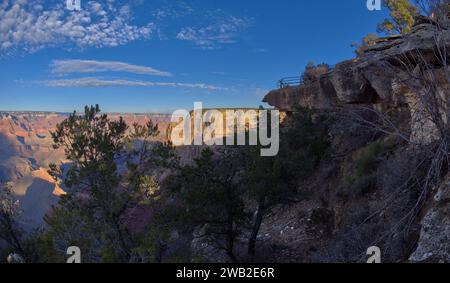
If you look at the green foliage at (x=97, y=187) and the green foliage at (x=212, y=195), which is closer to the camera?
the green foliage at (x=97, y=187)

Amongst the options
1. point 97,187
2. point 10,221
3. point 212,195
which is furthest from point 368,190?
point 10,221

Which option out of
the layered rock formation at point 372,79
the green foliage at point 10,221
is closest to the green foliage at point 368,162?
the layered rock formation at point 372,79

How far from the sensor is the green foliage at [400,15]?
22919 millimetres

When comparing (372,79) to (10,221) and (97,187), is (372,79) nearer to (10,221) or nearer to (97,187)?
(97,187)

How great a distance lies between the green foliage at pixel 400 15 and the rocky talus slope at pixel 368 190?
607cm

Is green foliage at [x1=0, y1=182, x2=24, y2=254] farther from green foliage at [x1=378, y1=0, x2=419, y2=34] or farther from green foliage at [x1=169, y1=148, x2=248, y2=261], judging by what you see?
green foliage at [x1=378, y1=0, x2=419, y2=34]

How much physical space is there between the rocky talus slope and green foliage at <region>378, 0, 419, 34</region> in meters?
6.07

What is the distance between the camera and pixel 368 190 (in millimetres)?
12164

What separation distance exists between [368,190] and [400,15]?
15763mm

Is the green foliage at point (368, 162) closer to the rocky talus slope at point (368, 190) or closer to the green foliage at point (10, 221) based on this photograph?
the rocky talus slope at point (368, 190)

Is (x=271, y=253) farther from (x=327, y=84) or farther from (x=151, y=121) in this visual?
(x=327, y=84)

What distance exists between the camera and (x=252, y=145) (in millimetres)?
11586

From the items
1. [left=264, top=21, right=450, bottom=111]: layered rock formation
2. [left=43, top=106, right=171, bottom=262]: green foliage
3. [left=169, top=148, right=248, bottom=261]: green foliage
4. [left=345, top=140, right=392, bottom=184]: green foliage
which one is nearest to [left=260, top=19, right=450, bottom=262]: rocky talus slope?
[left=264, top=21, right=450, bottom=111]: layered rock formation

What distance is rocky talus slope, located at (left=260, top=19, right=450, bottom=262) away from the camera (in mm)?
6105
